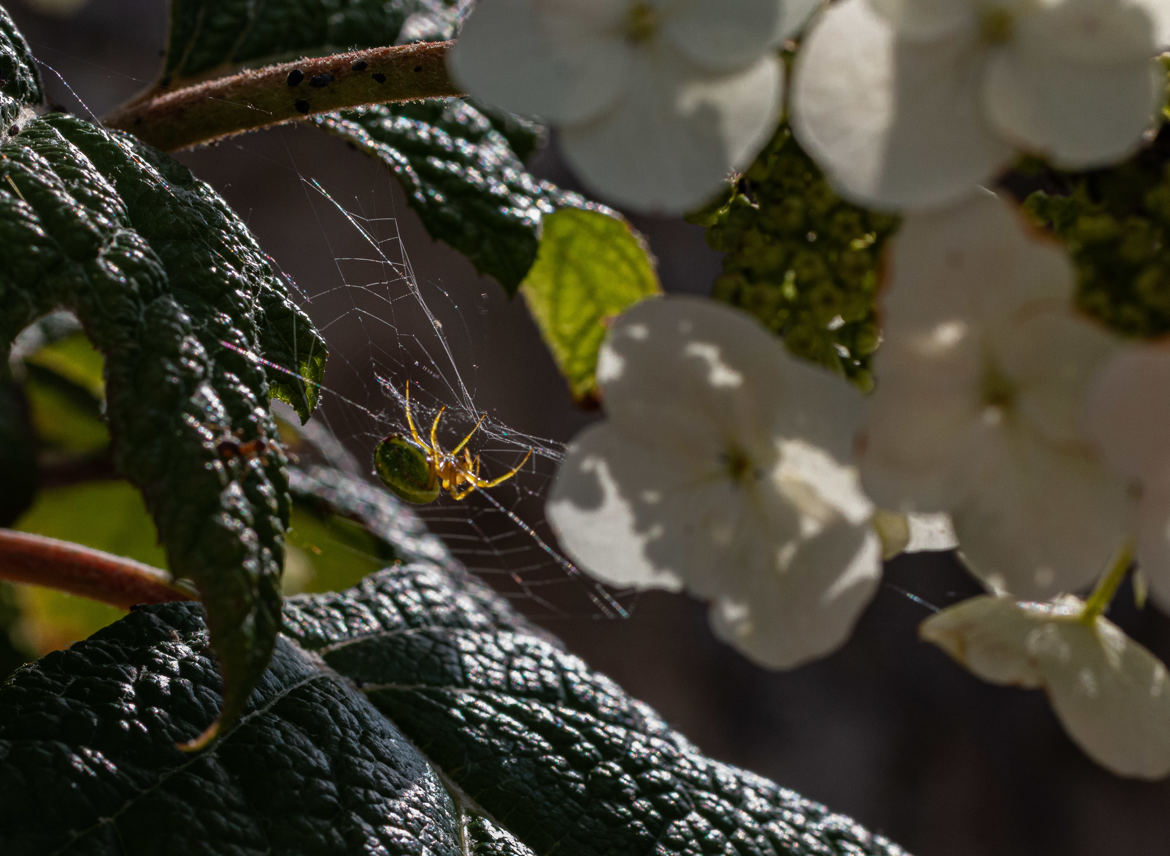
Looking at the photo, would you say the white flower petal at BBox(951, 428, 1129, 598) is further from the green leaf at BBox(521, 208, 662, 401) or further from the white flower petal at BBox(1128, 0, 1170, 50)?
the green leaf at BBox(521, 208, 662, 401)

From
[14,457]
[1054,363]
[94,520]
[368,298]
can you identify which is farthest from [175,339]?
[368,298]

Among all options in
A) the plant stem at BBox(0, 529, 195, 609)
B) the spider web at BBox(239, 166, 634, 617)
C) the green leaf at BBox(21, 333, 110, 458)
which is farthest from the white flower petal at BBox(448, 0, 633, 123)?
the spider web at BBox(239, 166, 634, 617)

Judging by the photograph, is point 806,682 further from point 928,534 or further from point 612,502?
point 612,502

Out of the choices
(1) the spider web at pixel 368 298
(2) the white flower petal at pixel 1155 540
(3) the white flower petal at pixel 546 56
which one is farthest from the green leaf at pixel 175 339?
(1) the spider web at pixel 368 298

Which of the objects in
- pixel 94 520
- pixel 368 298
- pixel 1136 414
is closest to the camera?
pixel 1136 414

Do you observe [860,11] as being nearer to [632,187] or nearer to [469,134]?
[632,187]

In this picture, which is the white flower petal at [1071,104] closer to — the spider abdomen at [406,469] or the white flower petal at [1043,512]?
the white flower petal at [1043,512]
